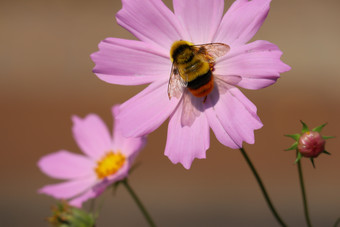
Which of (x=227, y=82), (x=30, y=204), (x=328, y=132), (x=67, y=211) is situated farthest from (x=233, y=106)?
(x=30, y=204)

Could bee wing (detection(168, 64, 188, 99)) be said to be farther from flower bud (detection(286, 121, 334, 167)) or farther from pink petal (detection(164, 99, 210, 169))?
flower bud (detection(286, 121, 334, 167))

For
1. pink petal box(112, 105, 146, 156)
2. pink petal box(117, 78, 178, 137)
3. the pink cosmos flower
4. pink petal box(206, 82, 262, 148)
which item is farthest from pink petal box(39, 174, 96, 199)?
pink petal box(206, 82, 262, 148)

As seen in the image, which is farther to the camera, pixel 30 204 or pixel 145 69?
pixel 30 204

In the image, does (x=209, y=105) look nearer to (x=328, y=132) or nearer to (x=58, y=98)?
(x=328, y=132)

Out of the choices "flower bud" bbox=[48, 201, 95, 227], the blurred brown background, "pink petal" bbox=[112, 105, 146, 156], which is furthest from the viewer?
A: the blurred brown background

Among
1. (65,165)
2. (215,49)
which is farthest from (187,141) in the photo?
(65,165)

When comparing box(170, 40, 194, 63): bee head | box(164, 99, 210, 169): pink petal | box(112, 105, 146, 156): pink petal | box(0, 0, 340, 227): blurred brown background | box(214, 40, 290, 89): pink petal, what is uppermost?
box(170, 40, 194, 63): bee head

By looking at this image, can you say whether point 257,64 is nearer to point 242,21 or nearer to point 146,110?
point 242,21
